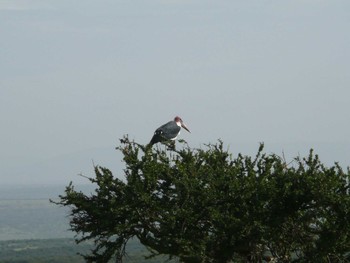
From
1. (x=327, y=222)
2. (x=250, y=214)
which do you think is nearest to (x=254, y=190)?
(x=250, y=214)

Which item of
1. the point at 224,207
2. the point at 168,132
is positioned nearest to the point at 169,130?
the point at 168,132

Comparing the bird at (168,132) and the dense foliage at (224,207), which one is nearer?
the dense foliage at (224,207)

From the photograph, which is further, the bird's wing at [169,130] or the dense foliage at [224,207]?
the bird's wing at [169,130]

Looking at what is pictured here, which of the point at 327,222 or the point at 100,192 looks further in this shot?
the point at 100,192

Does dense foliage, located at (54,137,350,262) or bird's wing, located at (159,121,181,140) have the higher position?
bird's wing, located at (159,121,181,140)

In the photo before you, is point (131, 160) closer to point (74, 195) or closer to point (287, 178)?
point (74, 195)

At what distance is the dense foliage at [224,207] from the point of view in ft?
93.4

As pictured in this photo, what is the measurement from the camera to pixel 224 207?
29.0 meters

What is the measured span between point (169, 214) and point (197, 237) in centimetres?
132

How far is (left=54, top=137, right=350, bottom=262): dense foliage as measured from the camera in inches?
1121

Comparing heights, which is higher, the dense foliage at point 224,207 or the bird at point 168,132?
the bird at point 168,132

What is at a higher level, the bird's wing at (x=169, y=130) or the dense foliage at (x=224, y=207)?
the bird's wing at (x=169, y=130)

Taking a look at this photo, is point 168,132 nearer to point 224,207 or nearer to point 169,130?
point 169,130

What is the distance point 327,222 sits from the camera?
1123 inches
